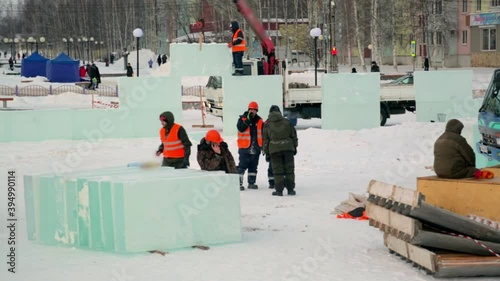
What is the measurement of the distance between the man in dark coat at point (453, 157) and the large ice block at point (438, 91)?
1675 centimetres

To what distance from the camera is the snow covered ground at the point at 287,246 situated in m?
10.9

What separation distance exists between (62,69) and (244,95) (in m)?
35.7

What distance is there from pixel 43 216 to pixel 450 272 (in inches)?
201

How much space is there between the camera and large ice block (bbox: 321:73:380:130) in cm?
2911

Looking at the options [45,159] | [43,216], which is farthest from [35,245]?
[45,159]

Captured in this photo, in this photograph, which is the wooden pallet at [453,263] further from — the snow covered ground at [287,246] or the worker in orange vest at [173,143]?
the worker in orange vest at [173,143]

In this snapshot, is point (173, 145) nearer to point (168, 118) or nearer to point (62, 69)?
point (168, 118)

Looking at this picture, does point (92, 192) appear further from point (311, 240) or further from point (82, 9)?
point (82, 9)

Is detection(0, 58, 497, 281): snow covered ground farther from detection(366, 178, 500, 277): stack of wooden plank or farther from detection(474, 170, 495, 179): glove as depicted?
detection(474, 170, 495, 179): glove

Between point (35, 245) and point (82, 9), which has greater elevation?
point (82, 9)

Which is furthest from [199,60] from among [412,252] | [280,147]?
[412,252]

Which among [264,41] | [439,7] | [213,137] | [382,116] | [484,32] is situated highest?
[439,7]

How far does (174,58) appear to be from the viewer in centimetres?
2966

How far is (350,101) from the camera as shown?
29.2 meters
